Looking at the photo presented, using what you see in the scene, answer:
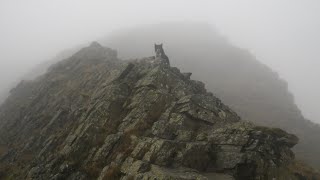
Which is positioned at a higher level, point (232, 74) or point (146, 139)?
point (146, 139)

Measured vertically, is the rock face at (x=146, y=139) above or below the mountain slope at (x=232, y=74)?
above

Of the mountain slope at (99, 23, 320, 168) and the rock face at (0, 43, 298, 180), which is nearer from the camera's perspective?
the rock face at (0, 43, 298, 180)

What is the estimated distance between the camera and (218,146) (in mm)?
25891

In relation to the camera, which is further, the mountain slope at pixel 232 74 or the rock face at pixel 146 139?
the mountain slope at pixel 232 74

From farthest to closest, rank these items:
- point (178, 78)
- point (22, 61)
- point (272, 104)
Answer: point (22, 61), point (272, 104), point (178, 78)

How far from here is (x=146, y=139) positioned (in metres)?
26.0

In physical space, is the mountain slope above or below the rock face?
below

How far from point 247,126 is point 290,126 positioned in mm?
44736

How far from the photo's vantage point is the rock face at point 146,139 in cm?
2395

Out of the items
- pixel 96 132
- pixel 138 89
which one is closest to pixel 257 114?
pixel 138 89

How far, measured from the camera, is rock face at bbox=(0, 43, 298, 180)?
23953 mm

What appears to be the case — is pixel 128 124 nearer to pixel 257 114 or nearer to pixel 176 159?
pixel 176 159

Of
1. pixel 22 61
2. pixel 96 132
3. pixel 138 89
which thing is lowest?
pixel 22 61

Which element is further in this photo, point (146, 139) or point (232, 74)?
point (232, 74)
